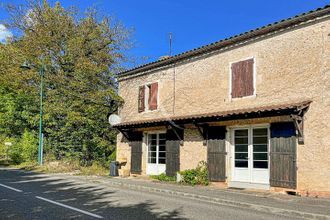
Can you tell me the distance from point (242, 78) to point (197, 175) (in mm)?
4356

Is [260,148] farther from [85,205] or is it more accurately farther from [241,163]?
[85,205]

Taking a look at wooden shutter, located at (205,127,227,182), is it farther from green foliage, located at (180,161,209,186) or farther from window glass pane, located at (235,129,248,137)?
window glass pane, located at (235,129,248,137)

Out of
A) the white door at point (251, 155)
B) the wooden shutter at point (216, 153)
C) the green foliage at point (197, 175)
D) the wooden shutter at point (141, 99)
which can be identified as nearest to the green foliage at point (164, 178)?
the green foliage at point (197, 175)

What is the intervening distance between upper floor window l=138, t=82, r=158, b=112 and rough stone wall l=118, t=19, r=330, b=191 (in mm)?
1575

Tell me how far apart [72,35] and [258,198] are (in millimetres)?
22868

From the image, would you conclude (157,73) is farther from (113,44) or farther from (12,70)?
(12,70)

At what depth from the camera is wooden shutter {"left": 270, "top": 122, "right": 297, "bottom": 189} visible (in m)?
12.1

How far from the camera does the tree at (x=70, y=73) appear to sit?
83.5 ft

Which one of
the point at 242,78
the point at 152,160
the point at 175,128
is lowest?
the point at 152,160

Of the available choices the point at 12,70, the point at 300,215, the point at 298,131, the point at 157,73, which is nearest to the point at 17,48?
the point at 12,70

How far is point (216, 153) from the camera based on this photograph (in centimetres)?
1481

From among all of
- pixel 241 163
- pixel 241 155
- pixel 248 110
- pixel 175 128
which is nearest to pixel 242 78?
pixel 248 110

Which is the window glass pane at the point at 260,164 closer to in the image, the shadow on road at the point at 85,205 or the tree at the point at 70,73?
the shadow on road at the point at 85,205

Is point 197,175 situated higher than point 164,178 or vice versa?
point 197,175
